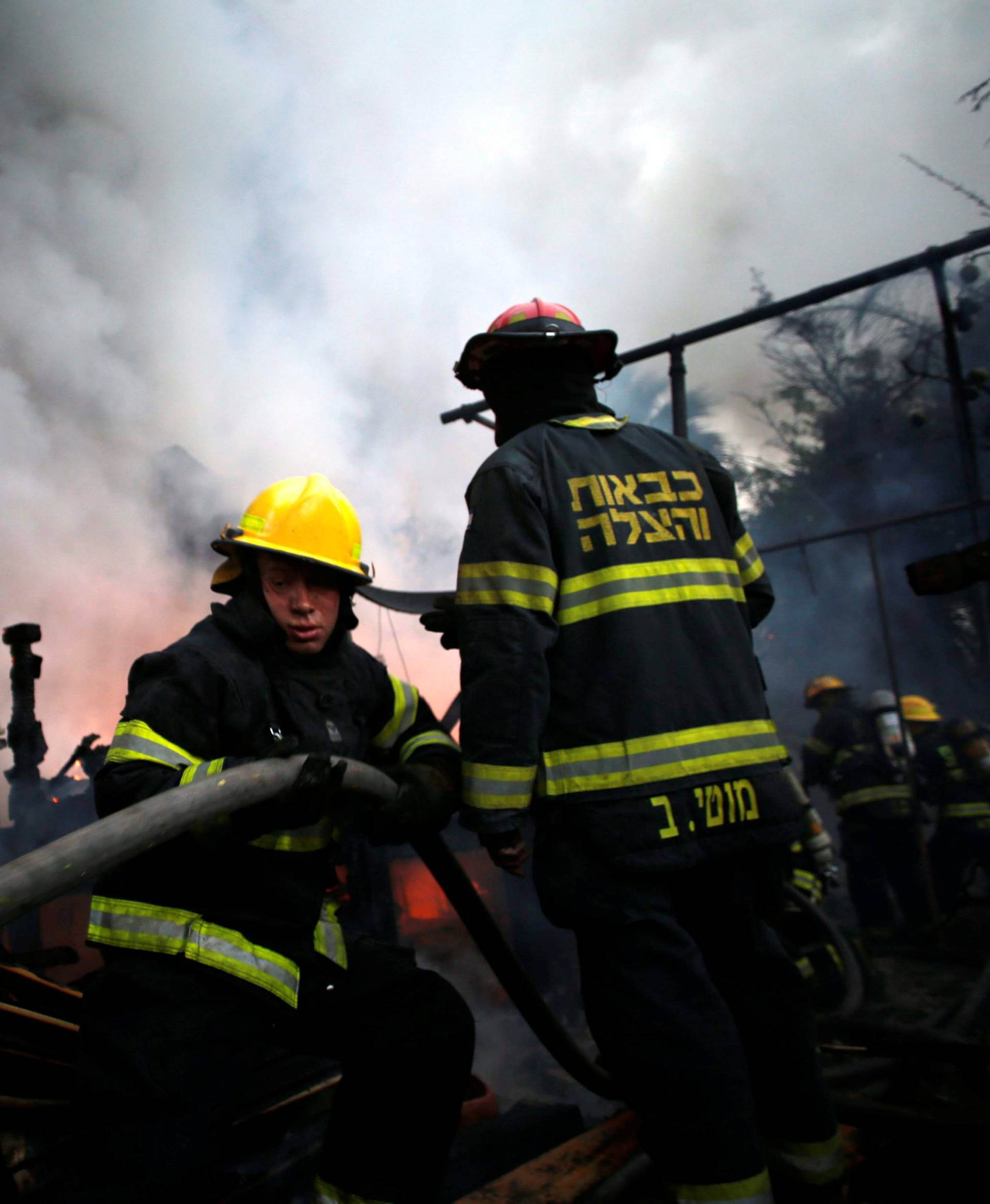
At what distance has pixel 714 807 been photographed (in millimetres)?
1812

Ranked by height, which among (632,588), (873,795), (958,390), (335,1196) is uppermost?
(958,390)

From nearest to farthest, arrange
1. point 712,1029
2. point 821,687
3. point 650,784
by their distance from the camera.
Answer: point 712,1029 < point 650,784 < point 821,687

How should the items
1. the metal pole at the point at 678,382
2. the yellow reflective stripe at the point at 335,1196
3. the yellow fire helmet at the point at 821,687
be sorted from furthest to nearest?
the yellow fire helmet at the point at 821,687 < the metal pole at the point at 678,382 < the yellow reflective stripe at the point at 335,1196

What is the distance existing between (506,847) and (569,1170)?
0.92 metres

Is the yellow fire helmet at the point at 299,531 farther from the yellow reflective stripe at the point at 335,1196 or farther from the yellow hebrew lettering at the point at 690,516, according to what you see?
the yellow reflective stripe at the point at 335,1196

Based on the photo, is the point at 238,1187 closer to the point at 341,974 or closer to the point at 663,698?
the point at 341,974

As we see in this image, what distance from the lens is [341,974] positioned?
1.96m

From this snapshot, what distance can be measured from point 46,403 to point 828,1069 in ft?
31.6

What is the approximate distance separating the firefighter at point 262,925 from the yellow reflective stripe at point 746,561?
1025mm

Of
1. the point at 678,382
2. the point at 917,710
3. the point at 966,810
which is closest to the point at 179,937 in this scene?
the point at 678,382

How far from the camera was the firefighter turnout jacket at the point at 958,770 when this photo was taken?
6.76 meters

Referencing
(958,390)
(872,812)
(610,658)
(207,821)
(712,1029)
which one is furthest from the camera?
(872,812)

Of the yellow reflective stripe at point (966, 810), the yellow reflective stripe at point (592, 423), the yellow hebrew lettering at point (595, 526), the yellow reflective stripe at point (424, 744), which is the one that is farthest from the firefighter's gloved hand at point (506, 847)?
the yellow reflective stripe at point (966, 810)

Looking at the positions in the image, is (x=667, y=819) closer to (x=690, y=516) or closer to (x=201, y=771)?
(x=690, y=516)
